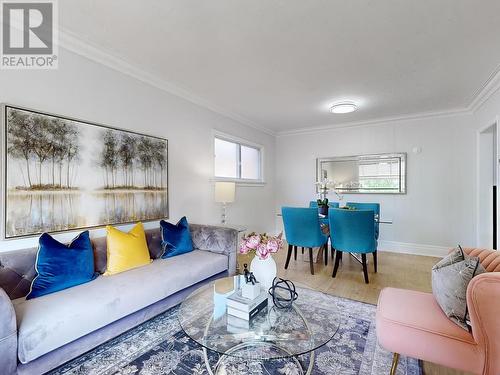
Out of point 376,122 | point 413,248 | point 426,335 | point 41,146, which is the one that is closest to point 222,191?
point 41,146

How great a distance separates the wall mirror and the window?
1.31 m

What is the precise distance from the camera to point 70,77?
2.25m

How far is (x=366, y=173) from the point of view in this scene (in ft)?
15.8

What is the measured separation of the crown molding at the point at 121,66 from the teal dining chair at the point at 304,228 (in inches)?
78.8

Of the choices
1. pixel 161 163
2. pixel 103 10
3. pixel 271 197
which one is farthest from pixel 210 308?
pixel 271 197

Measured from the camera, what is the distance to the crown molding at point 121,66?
2.21m

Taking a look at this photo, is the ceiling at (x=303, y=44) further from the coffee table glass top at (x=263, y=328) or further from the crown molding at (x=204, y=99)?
the coffee table glass top at (x=263, y=328)

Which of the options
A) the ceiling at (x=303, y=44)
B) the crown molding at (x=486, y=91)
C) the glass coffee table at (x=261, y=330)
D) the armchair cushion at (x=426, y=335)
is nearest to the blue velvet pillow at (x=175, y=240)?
the glass coffee table at (x=261, y=330)

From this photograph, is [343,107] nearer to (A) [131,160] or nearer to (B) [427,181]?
(B) [427,181]

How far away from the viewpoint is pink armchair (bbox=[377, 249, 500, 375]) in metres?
1.18

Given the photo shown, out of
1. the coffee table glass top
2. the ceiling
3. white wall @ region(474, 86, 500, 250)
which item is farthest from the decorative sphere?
white wall @ region(474, 86, 500, 250)

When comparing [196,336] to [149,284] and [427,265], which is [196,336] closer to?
[149,284]

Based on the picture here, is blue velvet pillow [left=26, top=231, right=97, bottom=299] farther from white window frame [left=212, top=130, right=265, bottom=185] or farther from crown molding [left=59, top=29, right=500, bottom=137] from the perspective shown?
white window frame [left=212, top=130, right=265, bottom=185]

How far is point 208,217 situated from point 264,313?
231cm
